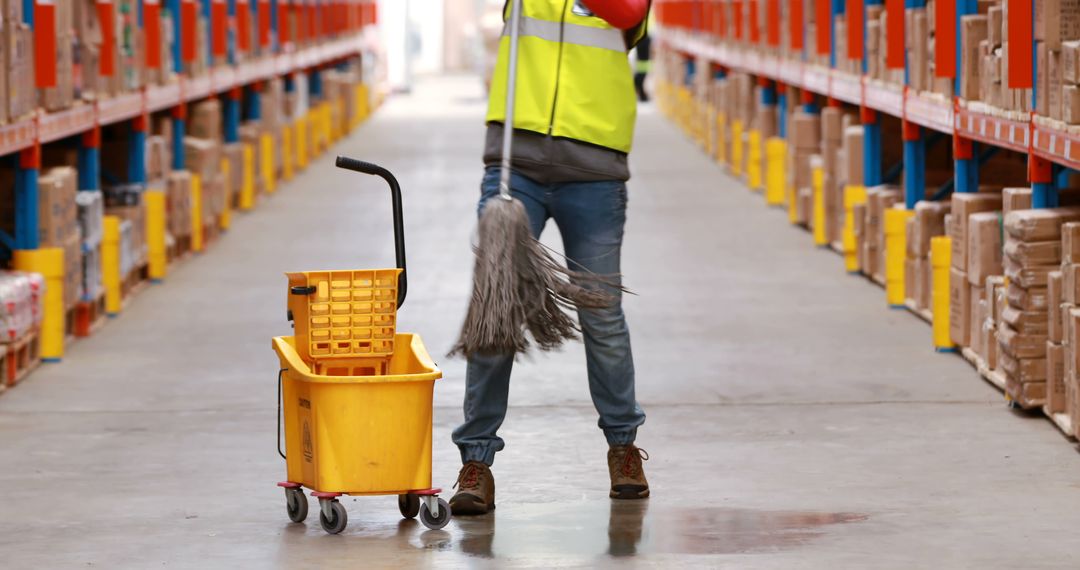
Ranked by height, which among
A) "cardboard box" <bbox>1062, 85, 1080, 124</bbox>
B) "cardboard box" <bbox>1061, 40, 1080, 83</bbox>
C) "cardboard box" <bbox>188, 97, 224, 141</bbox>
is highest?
"cardboard box" <bbox>1061, 40, 1080, 83</bbox>

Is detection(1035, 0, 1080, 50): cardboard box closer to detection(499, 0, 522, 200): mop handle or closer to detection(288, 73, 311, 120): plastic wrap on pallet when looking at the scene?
detection(499, 0, 522, 200): mop handle

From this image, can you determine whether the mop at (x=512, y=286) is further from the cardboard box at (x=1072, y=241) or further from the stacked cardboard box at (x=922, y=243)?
the stacked cardboard box at (x=922, y=243)

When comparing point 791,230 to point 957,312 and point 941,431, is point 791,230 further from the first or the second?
point 941,431

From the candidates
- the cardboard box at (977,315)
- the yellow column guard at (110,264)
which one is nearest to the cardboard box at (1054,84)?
the cardboard box at (977,315)

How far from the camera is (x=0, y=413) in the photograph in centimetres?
686

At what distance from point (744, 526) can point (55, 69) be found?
470cm

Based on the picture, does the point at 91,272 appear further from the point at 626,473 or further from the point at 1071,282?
the point at 1071,282

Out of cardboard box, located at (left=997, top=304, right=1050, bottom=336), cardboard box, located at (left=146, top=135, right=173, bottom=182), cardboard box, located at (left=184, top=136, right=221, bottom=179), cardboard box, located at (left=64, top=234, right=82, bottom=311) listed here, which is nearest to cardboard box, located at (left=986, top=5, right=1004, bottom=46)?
cardboard box, located at (left=997, top=304, right=1050, bottom=336)

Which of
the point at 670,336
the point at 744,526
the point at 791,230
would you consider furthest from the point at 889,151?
the point at 744,526

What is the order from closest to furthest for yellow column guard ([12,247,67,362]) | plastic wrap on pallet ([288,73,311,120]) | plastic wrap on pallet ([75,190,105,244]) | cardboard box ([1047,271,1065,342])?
1. cardboard box ([1047,271,1065,342])
2. yellow column guard ([12,247,67,362])
3. plastic wrap on pallet ([75,190,105,244])
4. plastic wrap on pallet ([288,73,311,120])

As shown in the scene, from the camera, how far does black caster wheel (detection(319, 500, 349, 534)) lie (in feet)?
15.5

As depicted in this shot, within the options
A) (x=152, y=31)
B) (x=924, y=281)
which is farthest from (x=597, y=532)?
(x=152, y=31)

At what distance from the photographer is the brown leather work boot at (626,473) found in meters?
5.13

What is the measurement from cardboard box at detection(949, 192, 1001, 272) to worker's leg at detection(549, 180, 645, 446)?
2.99m
